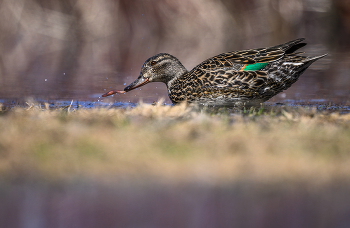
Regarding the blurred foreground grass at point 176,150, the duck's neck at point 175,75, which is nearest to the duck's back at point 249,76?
the duck's neck at point 175,75

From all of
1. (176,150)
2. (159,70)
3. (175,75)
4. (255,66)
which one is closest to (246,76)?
(255,66)

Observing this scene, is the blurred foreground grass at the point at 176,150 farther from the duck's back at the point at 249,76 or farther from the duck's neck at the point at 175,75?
the duck's neck at the point at 175,75

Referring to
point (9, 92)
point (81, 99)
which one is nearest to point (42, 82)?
point (9, 92)

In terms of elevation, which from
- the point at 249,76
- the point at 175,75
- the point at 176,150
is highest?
the point at 175,75

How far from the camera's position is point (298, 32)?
15.7m

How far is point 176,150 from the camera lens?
250 centimetres

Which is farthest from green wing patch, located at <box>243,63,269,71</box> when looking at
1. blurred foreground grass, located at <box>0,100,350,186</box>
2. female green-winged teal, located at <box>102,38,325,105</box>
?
blurred foreground grass, located at <box>0,100,350,186</box>

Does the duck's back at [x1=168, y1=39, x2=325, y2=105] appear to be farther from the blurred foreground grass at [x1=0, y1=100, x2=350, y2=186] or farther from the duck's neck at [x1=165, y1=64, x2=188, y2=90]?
the blurred foreground grass at [x1=0, y1=100, x2=350, y2=186]

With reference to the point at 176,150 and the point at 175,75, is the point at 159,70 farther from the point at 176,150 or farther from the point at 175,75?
the point at 176,150

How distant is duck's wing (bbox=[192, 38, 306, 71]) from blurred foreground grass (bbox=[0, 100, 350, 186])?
119 cm

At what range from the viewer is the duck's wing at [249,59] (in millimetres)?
4375

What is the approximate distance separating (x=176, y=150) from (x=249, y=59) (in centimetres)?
218

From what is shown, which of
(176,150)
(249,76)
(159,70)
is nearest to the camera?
(176,150)

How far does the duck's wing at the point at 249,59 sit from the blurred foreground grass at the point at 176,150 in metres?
1.19
